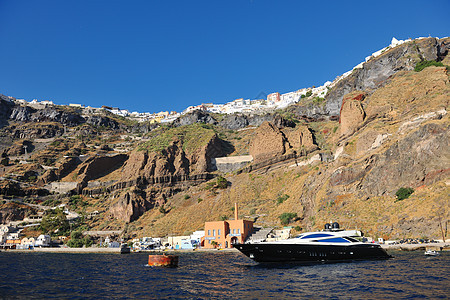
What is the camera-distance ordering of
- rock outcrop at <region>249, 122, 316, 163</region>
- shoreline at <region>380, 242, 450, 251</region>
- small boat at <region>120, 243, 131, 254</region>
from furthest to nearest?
rock outcrop at <region>249, 122, 316, 163</region> < small boat at <region>120, 243, 131, 254</region> < shoreline at <region>380, 242, 450, 251</region>

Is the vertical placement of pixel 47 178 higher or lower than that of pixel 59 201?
higher

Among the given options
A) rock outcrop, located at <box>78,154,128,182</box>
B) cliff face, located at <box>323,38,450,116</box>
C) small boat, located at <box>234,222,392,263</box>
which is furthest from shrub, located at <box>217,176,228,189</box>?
small boat, located at <box>234,222,392,263</box>

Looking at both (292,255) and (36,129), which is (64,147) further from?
(292,255)

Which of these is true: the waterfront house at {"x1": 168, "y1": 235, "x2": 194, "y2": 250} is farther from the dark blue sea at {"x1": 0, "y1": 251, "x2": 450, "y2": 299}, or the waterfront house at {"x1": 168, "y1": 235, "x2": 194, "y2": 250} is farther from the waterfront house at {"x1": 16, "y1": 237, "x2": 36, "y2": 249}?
the dark blue sea at {"x1": 0, "y1": 251, "x2": 450, "y2": 299}

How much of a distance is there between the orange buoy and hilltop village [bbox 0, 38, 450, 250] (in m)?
31.8

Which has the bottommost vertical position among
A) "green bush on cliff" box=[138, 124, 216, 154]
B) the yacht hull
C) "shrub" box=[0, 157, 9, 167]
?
the yacht hull

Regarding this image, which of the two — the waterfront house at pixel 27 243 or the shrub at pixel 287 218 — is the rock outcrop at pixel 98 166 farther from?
the shrub at pixel 287 218

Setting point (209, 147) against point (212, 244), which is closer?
point (212, 244)

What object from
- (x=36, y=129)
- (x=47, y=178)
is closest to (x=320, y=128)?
(x=47, y=178)

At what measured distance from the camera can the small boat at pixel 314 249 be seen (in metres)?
A: 36.8

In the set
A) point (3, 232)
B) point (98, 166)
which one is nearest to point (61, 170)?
point (98, 166)

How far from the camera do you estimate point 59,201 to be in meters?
121

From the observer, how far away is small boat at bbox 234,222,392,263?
121 feet

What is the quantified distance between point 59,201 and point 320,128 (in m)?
101
